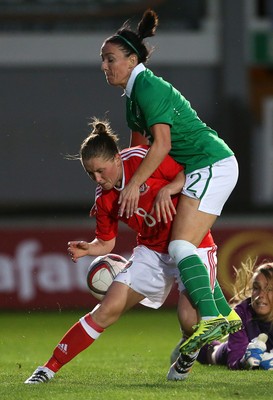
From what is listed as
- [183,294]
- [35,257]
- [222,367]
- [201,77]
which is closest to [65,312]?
[35,257]

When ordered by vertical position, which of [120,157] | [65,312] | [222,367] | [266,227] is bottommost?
[65,312]

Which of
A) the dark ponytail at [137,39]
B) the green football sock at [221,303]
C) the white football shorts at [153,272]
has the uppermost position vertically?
the dark ponytail at [137,39]

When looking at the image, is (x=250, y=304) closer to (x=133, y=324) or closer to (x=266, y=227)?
(x=133, y=324)

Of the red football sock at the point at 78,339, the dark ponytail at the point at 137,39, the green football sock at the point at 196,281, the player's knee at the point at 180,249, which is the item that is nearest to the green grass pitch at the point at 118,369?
the red football sock at the point at 78,339

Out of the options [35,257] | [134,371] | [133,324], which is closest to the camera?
[134,371]

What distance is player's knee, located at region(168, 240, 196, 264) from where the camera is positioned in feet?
21.5

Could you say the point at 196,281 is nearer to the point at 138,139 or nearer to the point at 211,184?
the point at 211,184

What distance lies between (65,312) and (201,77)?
24.4 feet

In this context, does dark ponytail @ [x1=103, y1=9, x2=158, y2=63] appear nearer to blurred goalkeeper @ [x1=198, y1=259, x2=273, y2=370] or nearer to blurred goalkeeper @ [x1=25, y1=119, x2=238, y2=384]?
blurred goalkeeper @ [x1=25, y1=119, x2=238, y2=384]

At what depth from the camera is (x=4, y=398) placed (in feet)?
19.9

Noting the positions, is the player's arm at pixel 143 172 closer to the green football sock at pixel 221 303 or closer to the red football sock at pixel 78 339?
the red football sock at pixel 78 339

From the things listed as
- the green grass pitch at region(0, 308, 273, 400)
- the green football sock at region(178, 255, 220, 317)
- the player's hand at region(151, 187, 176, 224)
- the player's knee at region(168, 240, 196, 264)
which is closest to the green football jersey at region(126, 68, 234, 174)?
the player's hand at region(151, 187, 176, 224)

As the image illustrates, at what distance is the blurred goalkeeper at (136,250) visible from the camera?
6.66 meters

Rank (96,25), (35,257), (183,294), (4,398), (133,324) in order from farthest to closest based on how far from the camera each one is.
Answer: (96,25), (35,257), (133,324), (183,294), (4,398)
